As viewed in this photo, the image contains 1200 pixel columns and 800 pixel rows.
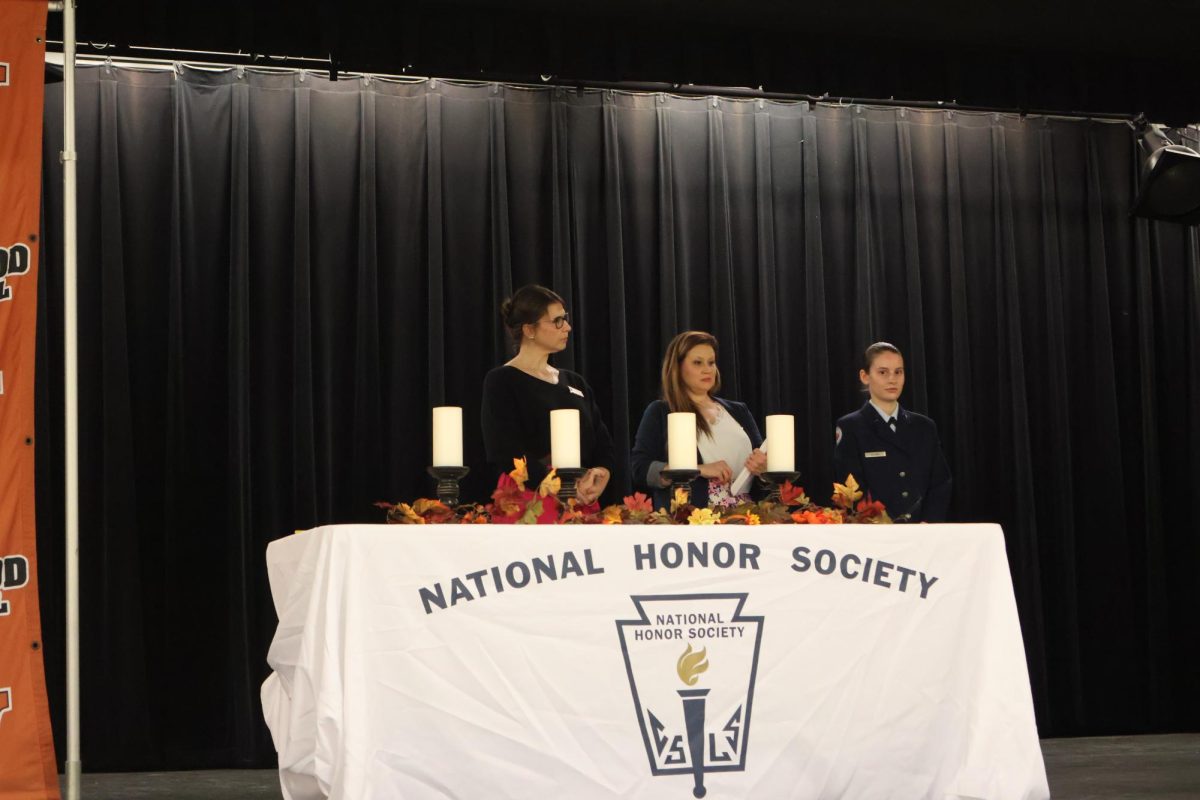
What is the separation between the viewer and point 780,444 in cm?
280

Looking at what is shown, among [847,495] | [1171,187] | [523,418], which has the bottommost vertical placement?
[847,495]

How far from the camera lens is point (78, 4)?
3920mm

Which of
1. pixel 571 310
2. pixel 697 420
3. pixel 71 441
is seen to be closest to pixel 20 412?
pixel 71 441

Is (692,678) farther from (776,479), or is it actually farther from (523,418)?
(523,418)

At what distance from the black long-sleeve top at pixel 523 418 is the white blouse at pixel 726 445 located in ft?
1.06

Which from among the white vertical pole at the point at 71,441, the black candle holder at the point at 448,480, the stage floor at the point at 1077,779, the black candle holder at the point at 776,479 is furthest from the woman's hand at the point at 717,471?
the white vertical pole at the point at 71,441

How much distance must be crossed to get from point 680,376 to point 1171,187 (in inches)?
104

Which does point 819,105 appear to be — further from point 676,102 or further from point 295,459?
point 295,459

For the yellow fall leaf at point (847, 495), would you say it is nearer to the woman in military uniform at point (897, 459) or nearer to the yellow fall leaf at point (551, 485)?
the yellow fall leaf at point (551, 485)

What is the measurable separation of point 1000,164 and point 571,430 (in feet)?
12.4

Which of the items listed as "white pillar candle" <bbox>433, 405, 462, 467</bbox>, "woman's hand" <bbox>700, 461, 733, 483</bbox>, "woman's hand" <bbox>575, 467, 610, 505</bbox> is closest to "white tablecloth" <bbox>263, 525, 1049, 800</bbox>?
"white pillar candle" <bbox>433, 405, 462, 467</bbox>

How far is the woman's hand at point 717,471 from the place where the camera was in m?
3.36

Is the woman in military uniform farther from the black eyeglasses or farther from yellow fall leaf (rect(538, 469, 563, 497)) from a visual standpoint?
yellow fall leaf (rect(538, 469, 563, 497))

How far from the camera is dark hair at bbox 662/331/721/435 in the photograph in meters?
3.70
